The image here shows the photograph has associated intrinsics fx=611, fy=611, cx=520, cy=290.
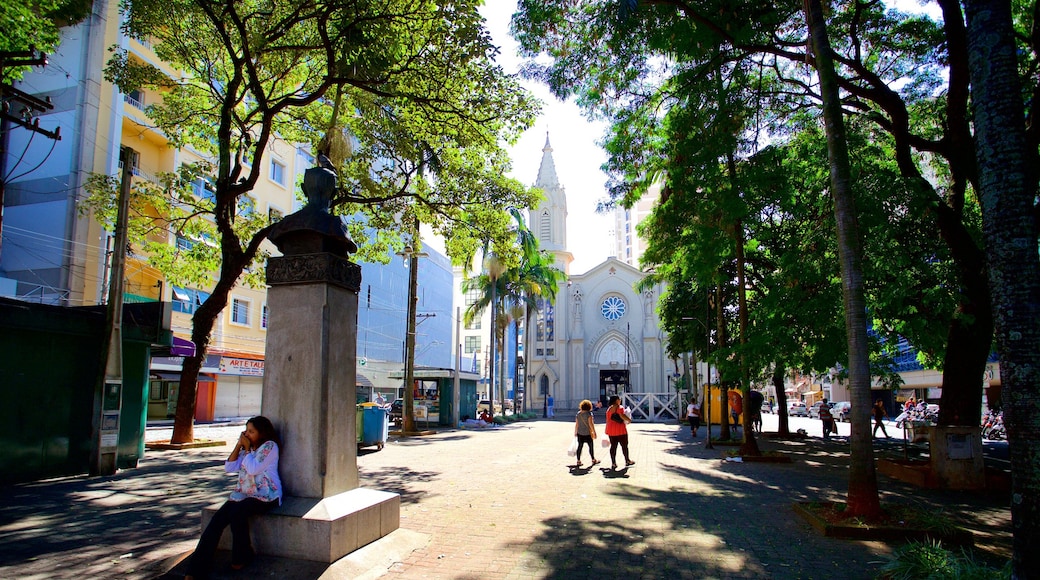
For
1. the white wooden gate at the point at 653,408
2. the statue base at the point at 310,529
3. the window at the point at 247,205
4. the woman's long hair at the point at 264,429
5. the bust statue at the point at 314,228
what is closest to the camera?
the statue base at the point at 310,529

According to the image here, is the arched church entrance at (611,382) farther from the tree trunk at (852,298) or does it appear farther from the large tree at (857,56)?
the tree trunk at (852,298)

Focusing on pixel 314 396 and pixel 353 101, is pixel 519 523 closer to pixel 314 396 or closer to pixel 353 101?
pixel 314 396

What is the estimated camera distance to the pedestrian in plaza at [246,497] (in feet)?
16.1

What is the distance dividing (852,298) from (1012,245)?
3.32 metres

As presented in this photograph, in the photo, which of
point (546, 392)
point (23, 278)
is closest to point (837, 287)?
point (23, 278)

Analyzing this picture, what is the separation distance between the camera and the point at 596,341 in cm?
5297

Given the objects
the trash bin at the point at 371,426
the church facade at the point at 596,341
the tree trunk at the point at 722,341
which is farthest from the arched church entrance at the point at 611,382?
the trash bin at the point at 371,426

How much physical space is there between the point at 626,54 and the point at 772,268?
33.2 feet

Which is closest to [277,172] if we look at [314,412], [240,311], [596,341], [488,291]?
[240,311]

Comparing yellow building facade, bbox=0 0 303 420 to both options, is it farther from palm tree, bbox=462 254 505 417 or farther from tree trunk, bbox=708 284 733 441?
palm tree, bbox=462 254 505 417

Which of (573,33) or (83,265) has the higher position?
(573,33)

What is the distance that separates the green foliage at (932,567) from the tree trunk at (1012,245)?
2.31ft

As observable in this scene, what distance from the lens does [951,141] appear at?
36.8 feet

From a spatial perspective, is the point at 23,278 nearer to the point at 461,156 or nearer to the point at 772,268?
the point at 461,156
